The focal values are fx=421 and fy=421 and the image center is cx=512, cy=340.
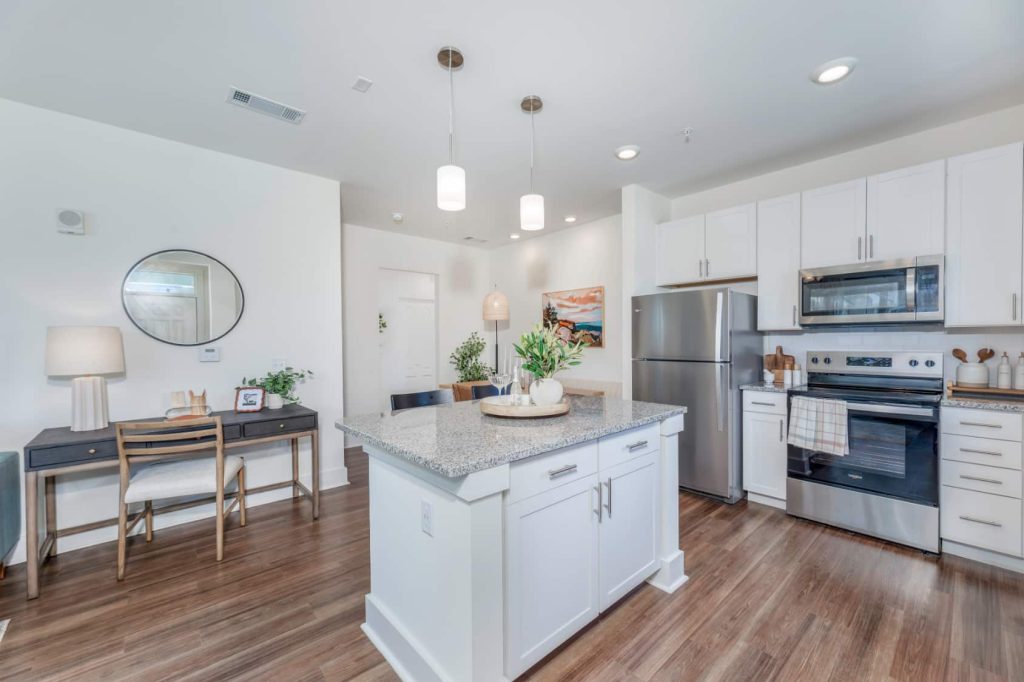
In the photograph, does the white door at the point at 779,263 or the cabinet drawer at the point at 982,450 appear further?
the white door at the point at 779,263

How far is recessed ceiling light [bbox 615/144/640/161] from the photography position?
309cm

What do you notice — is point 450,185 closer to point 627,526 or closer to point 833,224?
point 627,526

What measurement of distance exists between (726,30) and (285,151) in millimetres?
2904

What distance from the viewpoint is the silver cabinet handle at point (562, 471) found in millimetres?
1629

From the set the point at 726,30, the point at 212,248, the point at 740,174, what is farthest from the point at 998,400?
the point at 212,248

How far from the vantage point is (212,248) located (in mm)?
3121

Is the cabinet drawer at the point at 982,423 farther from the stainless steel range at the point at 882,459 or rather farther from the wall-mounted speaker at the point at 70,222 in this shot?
the wall-mounted speaker at the point at 70,222

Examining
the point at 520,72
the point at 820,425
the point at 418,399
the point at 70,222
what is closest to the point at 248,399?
the point at 418,399

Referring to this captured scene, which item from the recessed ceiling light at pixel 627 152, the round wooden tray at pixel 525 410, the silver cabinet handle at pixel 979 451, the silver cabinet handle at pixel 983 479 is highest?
the recessed ceiling light at pixel 627 152

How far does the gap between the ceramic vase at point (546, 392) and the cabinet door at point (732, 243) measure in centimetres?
237

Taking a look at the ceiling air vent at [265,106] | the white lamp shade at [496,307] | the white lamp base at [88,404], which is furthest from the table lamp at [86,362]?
the white lamp shade at [496,307]

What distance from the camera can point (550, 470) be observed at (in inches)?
64.0

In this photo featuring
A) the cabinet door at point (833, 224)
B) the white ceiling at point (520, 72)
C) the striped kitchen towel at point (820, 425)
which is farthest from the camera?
the cabinet door at point (833, 224)

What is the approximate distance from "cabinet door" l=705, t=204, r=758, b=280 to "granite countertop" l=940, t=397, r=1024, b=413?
1471 mm
